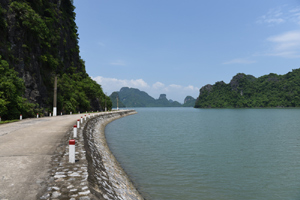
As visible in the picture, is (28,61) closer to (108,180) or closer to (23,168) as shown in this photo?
(23,168)

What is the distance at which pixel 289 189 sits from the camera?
10156 millimetres

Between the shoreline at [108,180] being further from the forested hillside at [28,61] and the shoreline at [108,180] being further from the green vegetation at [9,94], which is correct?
the forested hillside at [28,61]

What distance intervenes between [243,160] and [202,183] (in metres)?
6.22

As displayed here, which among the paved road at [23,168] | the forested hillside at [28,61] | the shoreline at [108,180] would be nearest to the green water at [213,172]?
the shoreline at [108,180]

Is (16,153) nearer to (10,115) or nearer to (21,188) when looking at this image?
(21,188)

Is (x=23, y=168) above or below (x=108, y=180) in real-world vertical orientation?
above

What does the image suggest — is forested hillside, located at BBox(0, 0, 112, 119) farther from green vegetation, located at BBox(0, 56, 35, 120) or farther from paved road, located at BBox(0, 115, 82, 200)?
paved road, located at BBox(0, 115, 82, 200)

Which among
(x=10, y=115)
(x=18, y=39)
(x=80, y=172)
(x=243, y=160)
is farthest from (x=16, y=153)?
(x=18, y=39)

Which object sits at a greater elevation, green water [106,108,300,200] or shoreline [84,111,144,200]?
shoreline [84,111,144,200]

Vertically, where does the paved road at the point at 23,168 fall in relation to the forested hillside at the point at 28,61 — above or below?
below

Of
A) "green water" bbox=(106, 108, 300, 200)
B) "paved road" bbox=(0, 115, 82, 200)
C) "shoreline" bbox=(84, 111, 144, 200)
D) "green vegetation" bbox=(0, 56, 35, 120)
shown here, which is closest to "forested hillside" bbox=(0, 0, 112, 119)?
"green vegetation" bbox=(0, 56, 35, 120)

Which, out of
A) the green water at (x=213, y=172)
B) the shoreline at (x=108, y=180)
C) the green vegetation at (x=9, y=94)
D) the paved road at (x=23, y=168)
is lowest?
the green water at (x=213, y=172)

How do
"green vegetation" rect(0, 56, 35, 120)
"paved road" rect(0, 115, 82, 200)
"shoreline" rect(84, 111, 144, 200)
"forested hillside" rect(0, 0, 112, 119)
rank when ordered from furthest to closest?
"forested hillside" rect(0, 0, 112, 119), "green vegetation" rect(0, 56, 35, 120), "shoreline" rect(84, 111, 144, 200), "paved road" rect(0, 115, 82, 200)

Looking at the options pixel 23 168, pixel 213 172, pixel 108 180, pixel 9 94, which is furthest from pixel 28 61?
pixel 213 172
